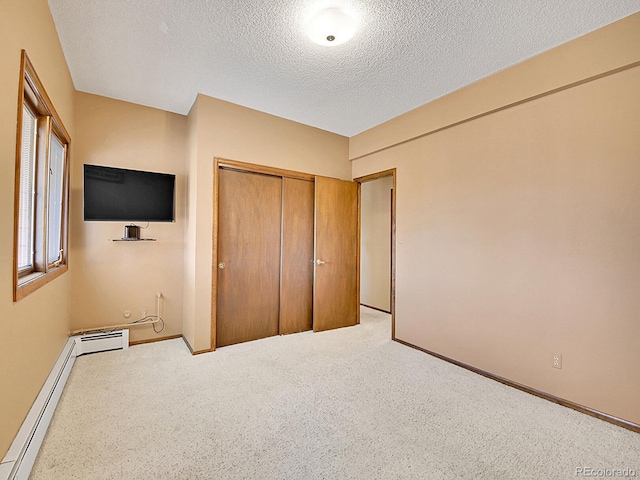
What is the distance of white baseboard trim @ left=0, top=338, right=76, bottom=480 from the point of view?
1319mm

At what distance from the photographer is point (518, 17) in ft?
6.56

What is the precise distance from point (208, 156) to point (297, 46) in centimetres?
150

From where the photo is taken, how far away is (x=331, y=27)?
79.9 inches

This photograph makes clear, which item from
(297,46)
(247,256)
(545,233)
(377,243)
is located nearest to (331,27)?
(297,46)

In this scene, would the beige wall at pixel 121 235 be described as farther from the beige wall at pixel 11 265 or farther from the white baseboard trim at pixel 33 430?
the beige wall at pixel 11 265

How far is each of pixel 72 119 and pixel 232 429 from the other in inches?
130

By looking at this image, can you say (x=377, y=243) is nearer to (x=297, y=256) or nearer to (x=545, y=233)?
(x=297, y=256)

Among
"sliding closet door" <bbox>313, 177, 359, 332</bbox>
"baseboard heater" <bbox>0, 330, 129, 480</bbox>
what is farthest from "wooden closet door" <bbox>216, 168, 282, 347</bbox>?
"baseboard heater" <bbox>0, 330, 129, 480</bbox>

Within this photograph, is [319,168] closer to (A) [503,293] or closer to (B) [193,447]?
(A) [503,293]

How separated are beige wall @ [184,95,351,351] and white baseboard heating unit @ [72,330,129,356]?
64 cm

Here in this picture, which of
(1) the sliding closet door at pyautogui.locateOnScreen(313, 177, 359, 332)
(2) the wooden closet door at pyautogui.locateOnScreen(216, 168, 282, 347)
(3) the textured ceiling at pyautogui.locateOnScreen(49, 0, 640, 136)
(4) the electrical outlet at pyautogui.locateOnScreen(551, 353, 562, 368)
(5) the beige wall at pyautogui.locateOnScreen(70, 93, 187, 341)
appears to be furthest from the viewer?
(1) the sliding closet door at pyautogui.locateOnScreen(313, 177, 359, 332)

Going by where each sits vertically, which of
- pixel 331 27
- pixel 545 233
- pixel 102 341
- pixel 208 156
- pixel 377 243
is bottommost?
pixel 102 341

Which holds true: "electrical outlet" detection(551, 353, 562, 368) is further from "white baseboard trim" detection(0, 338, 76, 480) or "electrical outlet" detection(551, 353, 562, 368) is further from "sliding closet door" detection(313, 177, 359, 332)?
"white baseboard trim" detection(0, 338, 76, 480)

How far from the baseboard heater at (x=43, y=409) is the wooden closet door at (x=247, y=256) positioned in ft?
4.08
